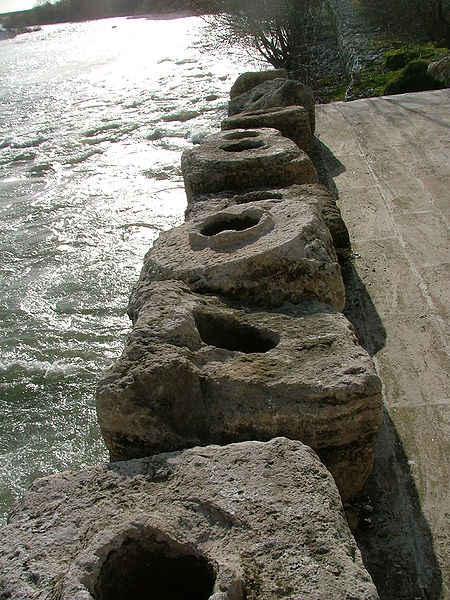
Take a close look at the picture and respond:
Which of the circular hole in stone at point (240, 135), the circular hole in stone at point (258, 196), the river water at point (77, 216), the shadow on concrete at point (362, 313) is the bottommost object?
the river water at point (77, 216)

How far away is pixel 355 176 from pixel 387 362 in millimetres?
2454

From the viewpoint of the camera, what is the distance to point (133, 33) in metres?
21.1

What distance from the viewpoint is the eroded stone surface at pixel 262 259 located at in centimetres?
286

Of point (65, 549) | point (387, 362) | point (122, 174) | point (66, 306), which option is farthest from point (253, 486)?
point (122, 174)

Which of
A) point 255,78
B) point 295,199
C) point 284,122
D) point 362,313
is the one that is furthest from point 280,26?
point 362,313

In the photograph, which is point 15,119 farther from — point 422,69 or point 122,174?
point 422,69

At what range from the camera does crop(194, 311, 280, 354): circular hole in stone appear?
8.71 feet

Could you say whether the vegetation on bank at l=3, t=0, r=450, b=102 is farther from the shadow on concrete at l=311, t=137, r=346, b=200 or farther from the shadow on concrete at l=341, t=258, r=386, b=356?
the shadow on concrete at l=341, t=258, r=386, b=356

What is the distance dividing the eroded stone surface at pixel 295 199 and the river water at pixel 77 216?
4.09ft

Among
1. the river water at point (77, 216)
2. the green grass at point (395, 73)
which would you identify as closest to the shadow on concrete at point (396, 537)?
the river water at point (77, 216)

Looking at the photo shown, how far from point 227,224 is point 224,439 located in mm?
1427

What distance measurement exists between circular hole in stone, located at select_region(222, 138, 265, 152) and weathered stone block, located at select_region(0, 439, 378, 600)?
2.80m

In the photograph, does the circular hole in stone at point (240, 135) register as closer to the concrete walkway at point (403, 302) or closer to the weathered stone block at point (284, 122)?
the weathered stone block at point (284, 122)

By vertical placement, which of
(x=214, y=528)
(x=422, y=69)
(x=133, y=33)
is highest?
(x=214, y=528)
